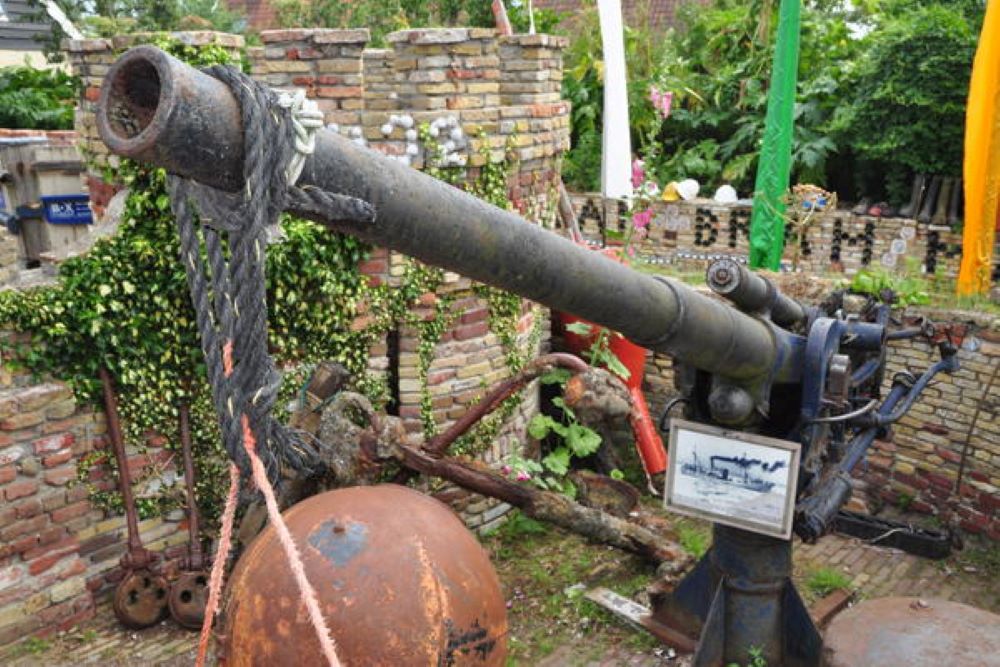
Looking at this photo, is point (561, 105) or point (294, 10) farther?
point (294, 10)

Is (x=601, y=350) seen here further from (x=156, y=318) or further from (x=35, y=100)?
(x=35, y=100)

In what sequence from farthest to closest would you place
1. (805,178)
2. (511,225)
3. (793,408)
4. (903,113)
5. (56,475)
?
(805,178)
(903,113)
(56,475)
(793,408)
(511,225)

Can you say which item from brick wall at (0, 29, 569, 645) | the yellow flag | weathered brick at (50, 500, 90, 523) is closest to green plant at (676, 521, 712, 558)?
brick wall at (0, 29, 569, 645)

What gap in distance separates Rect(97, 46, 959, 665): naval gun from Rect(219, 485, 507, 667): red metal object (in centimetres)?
128

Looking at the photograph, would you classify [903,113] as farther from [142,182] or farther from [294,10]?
[294,10]

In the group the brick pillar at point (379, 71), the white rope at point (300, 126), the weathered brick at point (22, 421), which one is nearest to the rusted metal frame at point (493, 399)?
the weathered brick at point (22, 421)

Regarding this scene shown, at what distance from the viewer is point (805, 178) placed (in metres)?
10.6

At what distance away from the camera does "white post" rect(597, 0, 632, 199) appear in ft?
33.9

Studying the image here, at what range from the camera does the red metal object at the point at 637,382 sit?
736 centimetres

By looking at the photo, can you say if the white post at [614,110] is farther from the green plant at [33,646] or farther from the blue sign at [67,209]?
the green plant at [33,646]

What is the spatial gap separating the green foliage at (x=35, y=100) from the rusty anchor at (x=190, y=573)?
6.35 m

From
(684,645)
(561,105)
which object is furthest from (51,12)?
(684,645)

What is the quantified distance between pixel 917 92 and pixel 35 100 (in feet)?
32.5

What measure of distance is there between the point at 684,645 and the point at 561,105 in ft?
13.1
